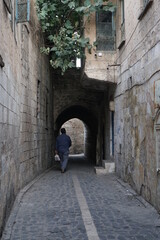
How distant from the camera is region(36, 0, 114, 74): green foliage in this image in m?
9.36

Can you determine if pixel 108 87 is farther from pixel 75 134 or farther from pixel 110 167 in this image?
pixel 75 134

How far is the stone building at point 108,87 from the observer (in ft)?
16.0

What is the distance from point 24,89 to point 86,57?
10.4 ft

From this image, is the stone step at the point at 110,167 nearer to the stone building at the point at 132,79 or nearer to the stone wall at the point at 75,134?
the stone building at the point at 132,79

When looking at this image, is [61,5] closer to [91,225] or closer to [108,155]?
[108,155]

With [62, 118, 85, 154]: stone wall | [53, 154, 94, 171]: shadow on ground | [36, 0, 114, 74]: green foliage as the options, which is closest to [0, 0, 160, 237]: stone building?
[36, 0, 114, 74]: green foliage

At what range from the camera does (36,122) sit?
9633 mm

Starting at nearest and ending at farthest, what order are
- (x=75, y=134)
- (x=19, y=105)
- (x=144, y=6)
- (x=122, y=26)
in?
(x=144, y=6) < (x=19, y=105) < (x=122, y=26) < (x=75, y=134)

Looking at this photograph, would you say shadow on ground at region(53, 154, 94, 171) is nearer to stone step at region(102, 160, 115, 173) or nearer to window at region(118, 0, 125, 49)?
→ stone step at region(102, 160, 115, 173)

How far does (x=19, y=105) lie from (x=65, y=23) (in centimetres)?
470

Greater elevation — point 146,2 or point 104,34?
point 104,34

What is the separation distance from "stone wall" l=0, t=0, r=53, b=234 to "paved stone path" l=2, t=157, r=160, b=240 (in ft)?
1.08

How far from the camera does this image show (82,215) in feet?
16.3

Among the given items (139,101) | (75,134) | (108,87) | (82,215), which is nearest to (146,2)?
(139,101)
